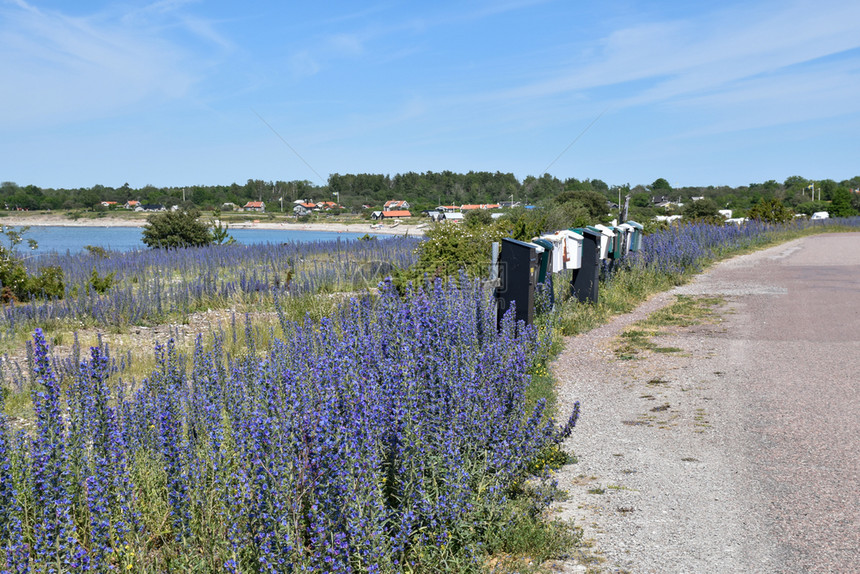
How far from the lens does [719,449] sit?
17.1 ft

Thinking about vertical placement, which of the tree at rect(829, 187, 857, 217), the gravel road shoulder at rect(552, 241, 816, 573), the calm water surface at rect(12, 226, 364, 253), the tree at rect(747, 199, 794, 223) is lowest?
the gravel road shoulder at rect(552, 241, 816, 573)

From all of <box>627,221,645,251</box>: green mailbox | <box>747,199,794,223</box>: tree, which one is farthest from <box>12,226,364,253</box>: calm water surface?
<box>747,199,794,223</box>: tree

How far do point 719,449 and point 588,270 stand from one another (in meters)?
6.44

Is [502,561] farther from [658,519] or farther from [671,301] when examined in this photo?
[671,301]

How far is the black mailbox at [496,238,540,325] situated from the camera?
26.9 feet

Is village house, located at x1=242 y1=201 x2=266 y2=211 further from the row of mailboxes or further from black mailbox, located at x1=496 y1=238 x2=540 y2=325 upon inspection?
black mailbox, located at x1=496 y1=238 x2=540 y2=325

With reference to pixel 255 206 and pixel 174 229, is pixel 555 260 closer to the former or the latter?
pixel 174 229

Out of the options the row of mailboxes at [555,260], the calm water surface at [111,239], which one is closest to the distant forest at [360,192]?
the calm water surface at [111,239]

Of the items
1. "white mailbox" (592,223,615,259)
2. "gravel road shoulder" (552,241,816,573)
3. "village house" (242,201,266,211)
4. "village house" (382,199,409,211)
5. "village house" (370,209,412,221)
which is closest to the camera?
"gravel road shoulder" (552,241,816,573)

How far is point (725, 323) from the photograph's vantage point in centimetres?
1070

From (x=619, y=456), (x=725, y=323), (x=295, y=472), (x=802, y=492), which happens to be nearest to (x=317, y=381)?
(x=295, y=472)

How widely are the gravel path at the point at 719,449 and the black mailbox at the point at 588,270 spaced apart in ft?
4.19

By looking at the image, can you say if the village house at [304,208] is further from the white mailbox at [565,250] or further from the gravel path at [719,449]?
the gravel path at [719,449]

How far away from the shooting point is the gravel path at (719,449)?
368 centimetres
